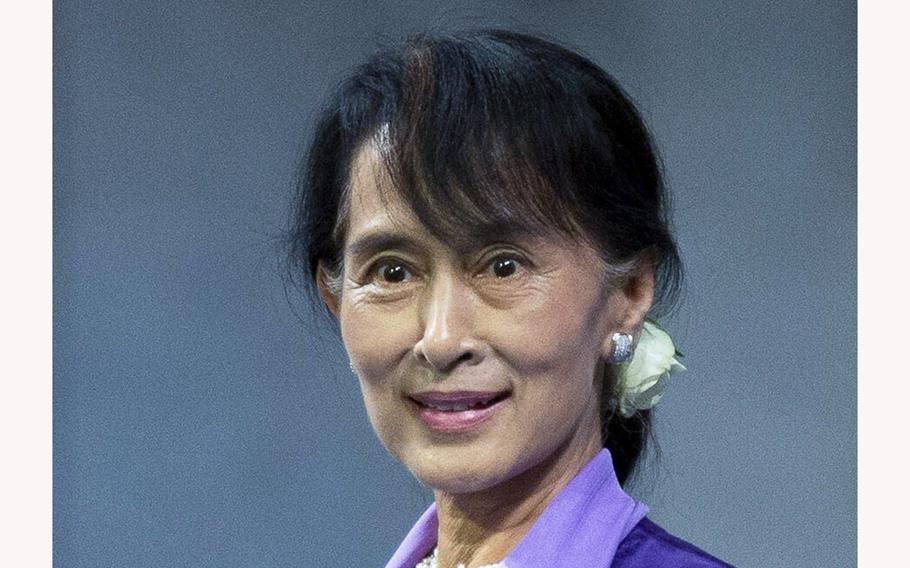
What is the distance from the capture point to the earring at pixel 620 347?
126 centimetres

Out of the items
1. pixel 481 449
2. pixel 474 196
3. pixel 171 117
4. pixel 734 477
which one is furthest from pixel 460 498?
pixel 171 117

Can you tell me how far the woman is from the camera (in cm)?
118

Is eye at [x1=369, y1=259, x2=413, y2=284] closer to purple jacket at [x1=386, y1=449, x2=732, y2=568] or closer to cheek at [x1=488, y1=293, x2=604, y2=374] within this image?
cheek at [x1=488, y1=293, x2=604, y2=374]

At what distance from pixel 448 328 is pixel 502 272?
6 cm

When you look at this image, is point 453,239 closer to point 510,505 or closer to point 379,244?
point 379,244

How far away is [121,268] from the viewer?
2.30 metres

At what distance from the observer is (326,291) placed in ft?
4.41

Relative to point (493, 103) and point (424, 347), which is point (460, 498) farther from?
point (493, 103)

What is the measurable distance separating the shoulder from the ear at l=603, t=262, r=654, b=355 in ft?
0.50
